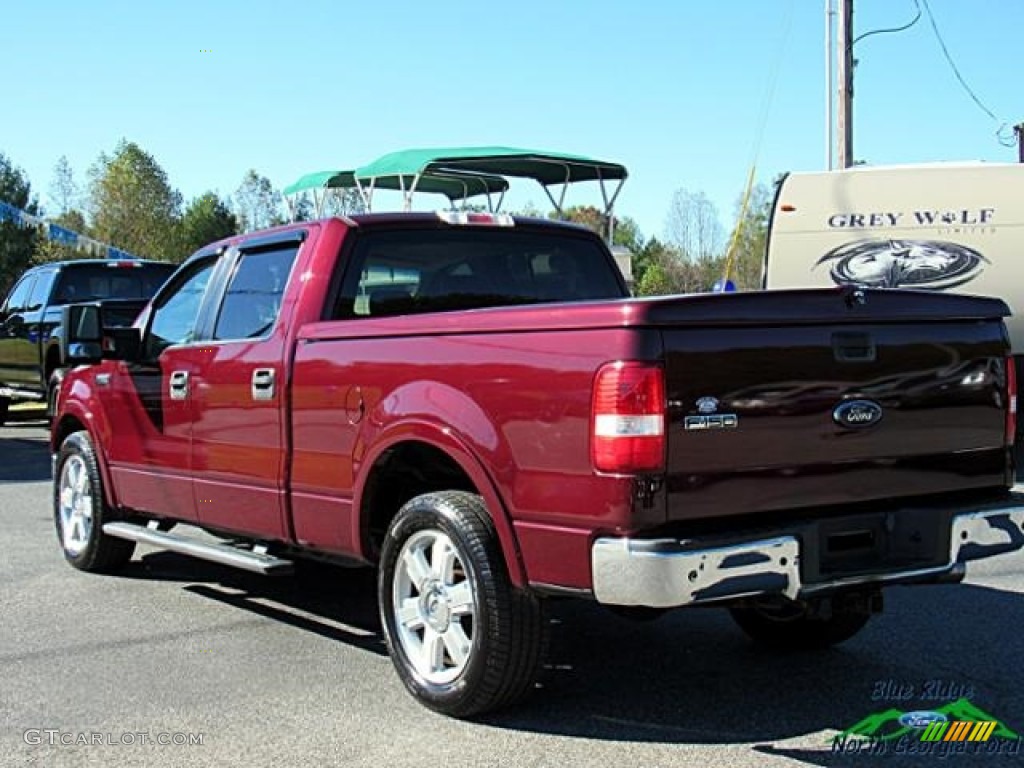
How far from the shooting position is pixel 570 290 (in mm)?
5820

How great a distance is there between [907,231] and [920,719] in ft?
28.7

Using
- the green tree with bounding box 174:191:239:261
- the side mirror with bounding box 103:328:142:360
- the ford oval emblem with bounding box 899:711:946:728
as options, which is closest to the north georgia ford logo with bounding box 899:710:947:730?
the ford oval emblem with bounding box 899:711:946:728

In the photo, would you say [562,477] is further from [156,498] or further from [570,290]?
[156,498]

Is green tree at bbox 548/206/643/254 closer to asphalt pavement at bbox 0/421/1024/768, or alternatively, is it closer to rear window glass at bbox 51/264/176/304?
rear window glass at bbox 51/264/176/304

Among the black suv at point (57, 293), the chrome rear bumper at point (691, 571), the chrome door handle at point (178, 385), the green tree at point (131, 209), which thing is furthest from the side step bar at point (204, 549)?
→ the green tree at point (131, 209)

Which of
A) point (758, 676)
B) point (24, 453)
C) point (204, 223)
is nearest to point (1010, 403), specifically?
point (758, 676)

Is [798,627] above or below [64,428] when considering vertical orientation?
below

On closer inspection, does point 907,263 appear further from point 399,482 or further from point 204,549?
point 204,549

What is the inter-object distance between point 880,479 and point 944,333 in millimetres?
649

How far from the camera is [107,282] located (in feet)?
47.3

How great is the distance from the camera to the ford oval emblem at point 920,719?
4.14 m

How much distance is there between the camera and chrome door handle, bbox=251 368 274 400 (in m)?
5.08

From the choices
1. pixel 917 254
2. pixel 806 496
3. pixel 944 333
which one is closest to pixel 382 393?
pixel 806 496

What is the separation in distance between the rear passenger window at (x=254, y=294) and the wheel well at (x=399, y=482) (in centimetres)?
102
